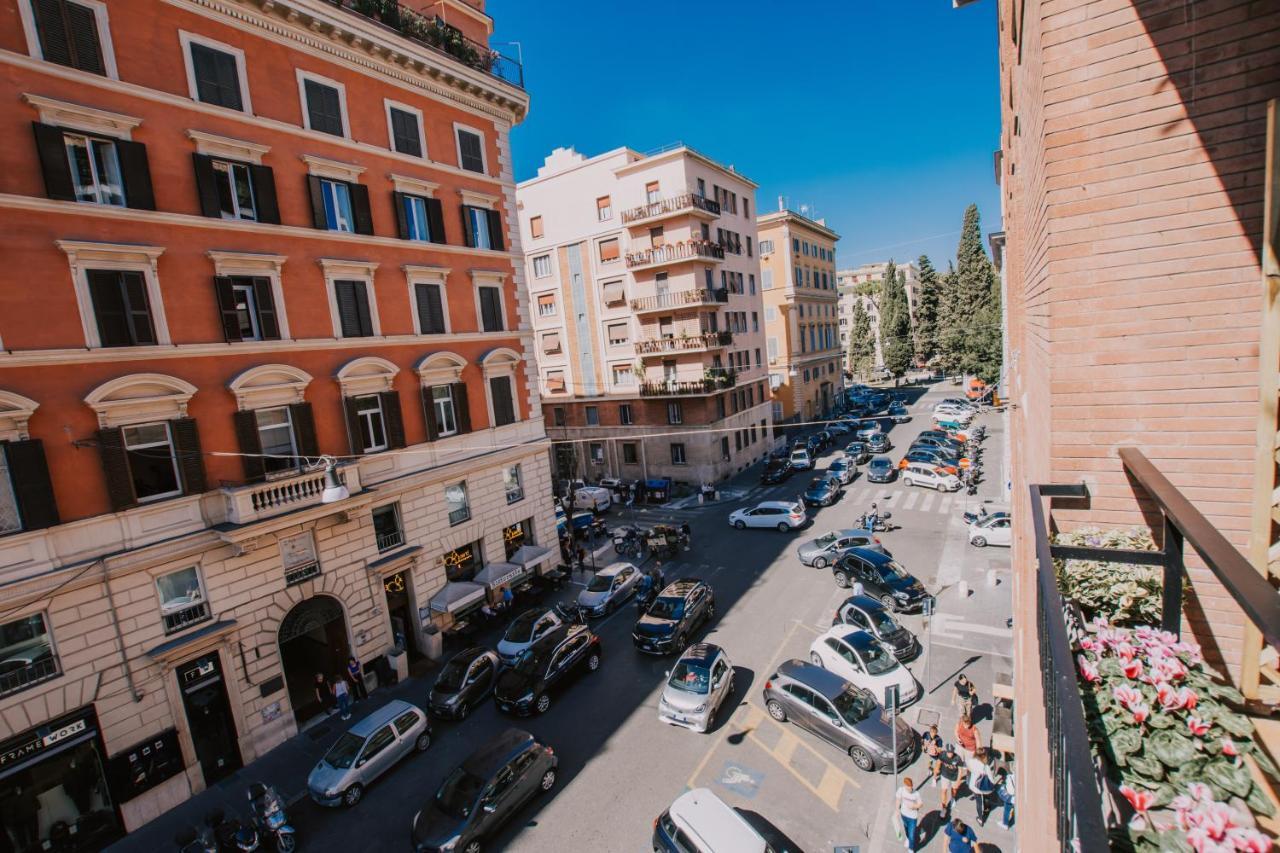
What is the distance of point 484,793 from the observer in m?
11.6

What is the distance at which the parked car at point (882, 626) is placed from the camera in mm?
16469

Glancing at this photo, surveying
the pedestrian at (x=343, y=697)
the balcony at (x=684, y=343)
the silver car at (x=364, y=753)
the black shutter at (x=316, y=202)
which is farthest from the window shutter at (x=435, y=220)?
the balcony at (x=684, y=343)

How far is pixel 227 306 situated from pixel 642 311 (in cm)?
2631

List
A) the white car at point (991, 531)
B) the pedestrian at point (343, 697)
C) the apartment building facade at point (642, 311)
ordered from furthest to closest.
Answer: the apartment building facade at point (642, 311), the white car at point (991, 531), the pedestrian at point (343, 697)

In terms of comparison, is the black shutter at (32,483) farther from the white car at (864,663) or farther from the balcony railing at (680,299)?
the balcony railing at (680,299)

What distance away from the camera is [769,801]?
12.0m

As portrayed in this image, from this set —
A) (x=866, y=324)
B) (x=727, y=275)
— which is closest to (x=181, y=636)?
(x=727, y=275)

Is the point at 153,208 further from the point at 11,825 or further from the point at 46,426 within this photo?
the point at 11,825

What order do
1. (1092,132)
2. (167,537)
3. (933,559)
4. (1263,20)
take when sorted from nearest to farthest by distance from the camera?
(1263,20) < (1092,132) < (167,537) < (933,559)

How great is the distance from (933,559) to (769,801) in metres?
14.6

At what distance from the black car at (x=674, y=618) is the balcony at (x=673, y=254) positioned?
76.0 ft

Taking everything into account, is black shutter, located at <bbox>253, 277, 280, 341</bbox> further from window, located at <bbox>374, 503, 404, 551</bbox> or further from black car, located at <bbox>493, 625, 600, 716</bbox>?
black car, located at <bbox>493, 625, 600, 716</bbox>

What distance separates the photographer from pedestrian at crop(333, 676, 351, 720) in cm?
1662

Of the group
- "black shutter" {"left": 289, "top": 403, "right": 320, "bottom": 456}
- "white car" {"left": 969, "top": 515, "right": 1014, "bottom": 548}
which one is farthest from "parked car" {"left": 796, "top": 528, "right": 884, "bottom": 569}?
"black shutter" {"left": 289, "top": 403, "right": 320, "bottom": 456}
